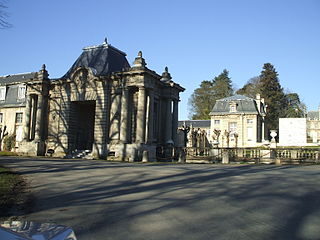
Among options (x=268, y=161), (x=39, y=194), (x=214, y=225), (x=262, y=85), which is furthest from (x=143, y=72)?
(x=262, y=85)

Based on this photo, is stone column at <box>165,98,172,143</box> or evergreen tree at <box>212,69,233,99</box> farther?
evergreen tree at <box>212,69,233,99</box>

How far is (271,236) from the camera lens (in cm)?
482

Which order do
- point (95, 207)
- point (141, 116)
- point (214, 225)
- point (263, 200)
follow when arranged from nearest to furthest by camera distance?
point (214, 225), point (95, 207), point (263, 200), point (141, 116)

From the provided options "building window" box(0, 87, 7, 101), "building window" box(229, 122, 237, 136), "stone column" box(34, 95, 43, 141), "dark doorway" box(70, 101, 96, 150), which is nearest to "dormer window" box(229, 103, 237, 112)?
"building window" box(229, 122, 237, 136)

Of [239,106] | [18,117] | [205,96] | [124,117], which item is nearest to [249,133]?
[239,106]

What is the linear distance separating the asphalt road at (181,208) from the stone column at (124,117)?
43.9 feet

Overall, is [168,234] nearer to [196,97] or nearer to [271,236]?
[271,236]

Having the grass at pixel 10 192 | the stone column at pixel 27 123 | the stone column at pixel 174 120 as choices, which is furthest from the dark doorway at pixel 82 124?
the grass at pixel 10 192

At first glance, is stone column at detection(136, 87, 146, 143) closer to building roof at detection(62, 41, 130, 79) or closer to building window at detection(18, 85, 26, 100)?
building roof at detection(62, 41, 130, 79)

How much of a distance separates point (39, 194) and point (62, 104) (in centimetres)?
2097

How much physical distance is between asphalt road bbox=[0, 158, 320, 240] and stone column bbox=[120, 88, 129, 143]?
13.4 meters

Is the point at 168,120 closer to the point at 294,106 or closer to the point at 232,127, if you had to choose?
the point at 232,127

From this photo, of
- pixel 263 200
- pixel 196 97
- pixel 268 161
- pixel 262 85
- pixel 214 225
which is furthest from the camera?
pixel 196 97

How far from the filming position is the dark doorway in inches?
1096
